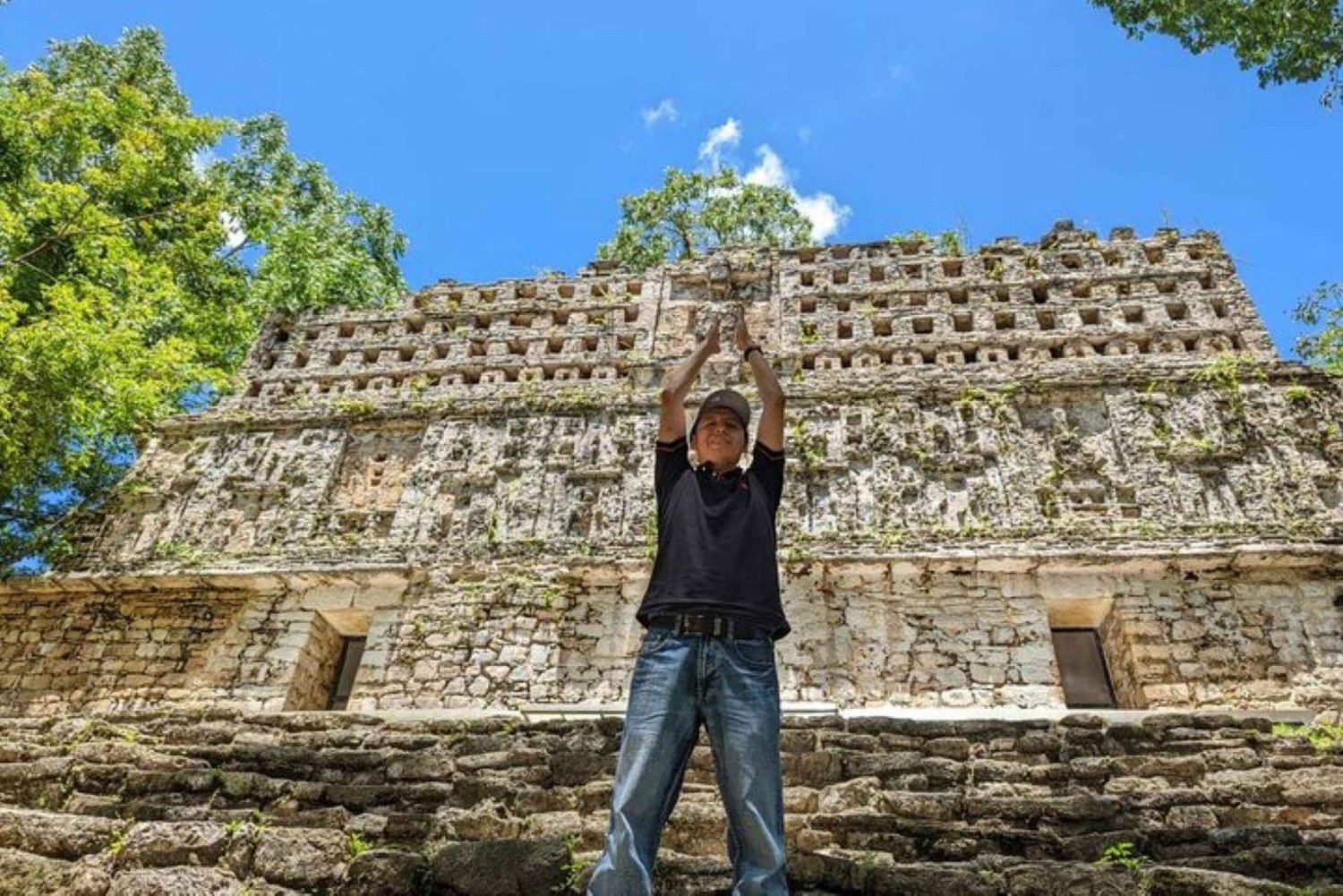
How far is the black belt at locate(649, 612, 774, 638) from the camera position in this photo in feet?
11.2

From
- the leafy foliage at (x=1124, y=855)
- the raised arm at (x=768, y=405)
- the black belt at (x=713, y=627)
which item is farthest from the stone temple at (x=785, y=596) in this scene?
the raised arm at (x=768, y=405)

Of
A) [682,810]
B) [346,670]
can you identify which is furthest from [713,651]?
[346,670]

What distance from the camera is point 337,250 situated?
714 inches

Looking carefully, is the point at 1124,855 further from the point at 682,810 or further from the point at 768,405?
the point at 768,405

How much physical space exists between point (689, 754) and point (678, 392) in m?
1.66

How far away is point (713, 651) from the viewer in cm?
338

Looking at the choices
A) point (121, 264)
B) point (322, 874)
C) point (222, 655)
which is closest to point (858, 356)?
point (222, 655)

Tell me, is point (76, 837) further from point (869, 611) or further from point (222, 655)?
point (869, 611)

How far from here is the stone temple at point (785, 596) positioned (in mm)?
4430

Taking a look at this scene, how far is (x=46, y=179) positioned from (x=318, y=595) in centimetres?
1218

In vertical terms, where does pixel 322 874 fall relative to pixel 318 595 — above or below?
below

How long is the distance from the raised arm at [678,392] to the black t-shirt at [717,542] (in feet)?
0.18

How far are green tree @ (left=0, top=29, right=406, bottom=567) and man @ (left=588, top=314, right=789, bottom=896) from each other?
1127 centimetres

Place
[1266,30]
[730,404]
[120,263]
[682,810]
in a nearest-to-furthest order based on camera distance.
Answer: [730,404] → [682,810] → [1266,30] → [120,263]
